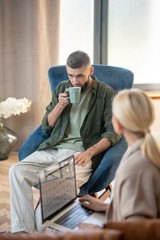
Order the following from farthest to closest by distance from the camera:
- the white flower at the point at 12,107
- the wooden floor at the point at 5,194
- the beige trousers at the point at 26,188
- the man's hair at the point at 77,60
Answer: the white flower at the point at 12,107 → the wooden floor at the point at 5,194 → the man's hair at the point at 77,60 → the beige trousers at the point at 26,188

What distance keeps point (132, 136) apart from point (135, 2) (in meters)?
2.61

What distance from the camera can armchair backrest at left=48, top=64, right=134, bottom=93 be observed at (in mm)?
2129

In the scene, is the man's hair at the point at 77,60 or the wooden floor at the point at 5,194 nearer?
the man's hair at the point at 77,60

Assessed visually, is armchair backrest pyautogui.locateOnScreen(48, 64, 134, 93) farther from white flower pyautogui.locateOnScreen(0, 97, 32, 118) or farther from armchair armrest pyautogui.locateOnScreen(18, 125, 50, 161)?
white flower pyautogui.locateOnScreen(0, 97, 32, 118)

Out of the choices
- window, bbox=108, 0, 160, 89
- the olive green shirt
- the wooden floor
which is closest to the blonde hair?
the olive green shirt

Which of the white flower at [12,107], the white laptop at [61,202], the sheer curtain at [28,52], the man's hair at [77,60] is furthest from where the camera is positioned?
the sheer curtain at [28,52]

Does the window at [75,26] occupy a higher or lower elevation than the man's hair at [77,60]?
higher

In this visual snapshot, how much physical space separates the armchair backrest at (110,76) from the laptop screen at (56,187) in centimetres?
96

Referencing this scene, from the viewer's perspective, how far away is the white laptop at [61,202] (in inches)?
46.4

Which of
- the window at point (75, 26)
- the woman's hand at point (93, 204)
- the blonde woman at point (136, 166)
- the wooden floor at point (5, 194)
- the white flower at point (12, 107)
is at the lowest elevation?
the wooden floor at point (5, 194)

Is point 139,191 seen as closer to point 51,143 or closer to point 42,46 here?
point 51,143

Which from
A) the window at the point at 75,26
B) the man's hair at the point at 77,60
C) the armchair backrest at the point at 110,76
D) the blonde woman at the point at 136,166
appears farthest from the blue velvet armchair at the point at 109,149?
the window at the point at 75,26

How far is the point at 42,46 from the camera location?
3256mm

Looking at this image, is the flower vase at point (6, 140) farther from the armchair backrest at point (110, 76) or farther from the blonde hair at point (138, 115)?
the blonde hair at point (138, 115)
